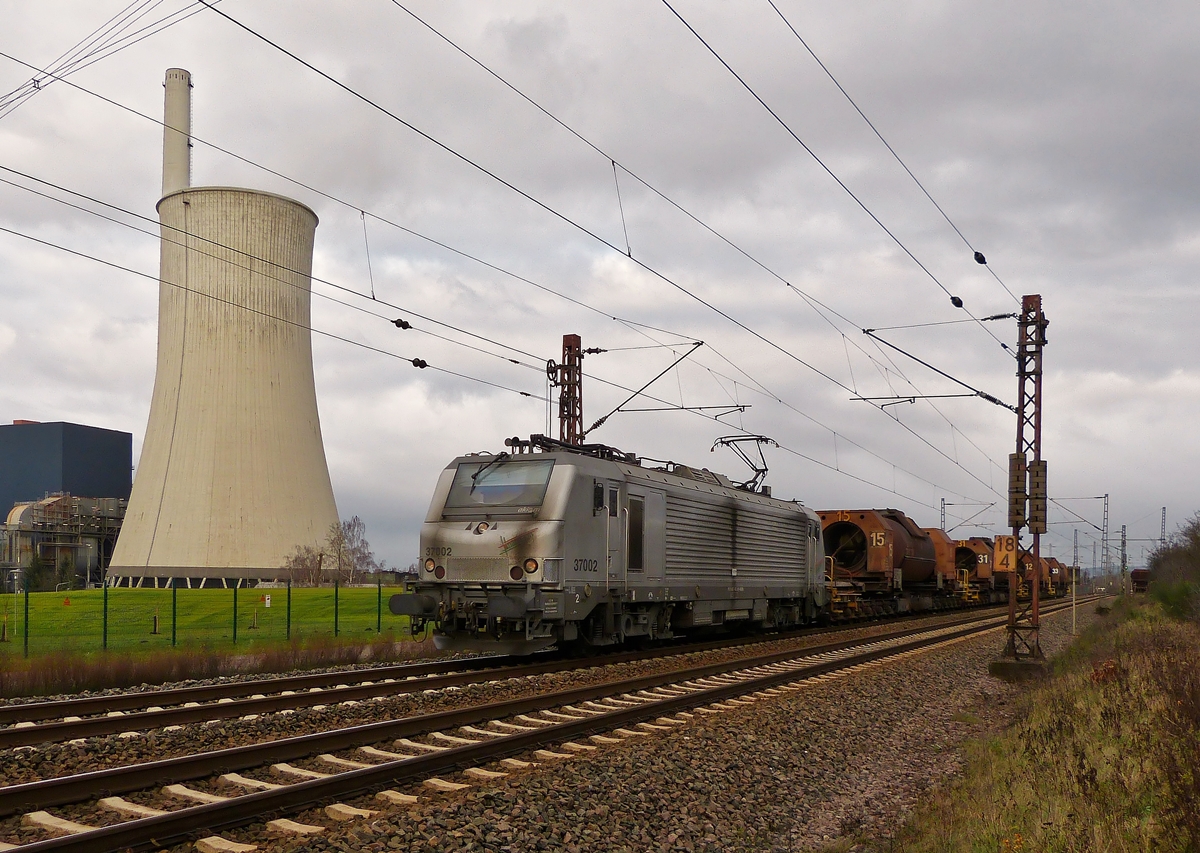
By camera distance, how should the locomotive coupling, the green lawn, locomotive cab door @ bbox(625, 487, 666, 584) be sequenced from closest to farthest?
1. the locomotive coupling
2. locomotive cab door @ bbox(625, 487, 666, 584)
3. the green lawn

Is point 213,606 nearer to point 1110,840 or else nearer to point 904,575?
point 904,575

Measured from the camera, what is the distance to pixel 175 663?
1639 centimetres

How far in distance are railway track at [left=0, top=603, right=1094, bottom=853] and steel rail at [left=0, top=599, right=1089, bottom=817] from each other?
10mm

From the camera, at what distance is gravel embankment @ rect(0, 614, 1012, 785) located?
8891 millimetres

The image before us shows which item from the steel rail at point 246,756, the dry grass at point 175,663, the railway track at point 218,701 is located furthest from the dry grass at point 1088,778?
the dry grass at point 175,663

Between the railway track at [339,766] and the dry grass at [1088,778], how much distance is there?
140 inches

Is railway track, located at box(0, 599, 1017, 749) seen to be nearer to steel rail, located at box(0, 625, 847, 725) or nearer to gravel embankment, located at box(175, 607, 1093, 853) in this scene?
steel rail, located at box(0, 625, 847, 725)

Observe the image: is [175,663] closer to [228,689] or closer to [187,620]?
[228,689]

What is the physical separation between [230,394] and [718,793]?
3726 cm

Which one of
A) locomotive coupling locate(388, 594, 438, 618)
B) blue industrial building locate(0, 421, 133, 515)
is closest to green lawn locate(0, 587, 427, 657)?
locomotive coupling locate(388, 594, 438, 618)

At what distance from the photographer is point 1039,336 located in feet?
63.7

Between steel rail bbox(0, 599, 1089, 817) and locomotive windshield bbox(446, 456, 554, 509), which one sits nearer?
steel rail bbox(0, 599, 1089, 817)

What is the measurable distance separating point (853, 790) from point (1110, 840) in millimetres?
3293

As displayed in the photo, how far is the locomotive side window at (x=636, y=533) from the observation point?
58.5 feet
